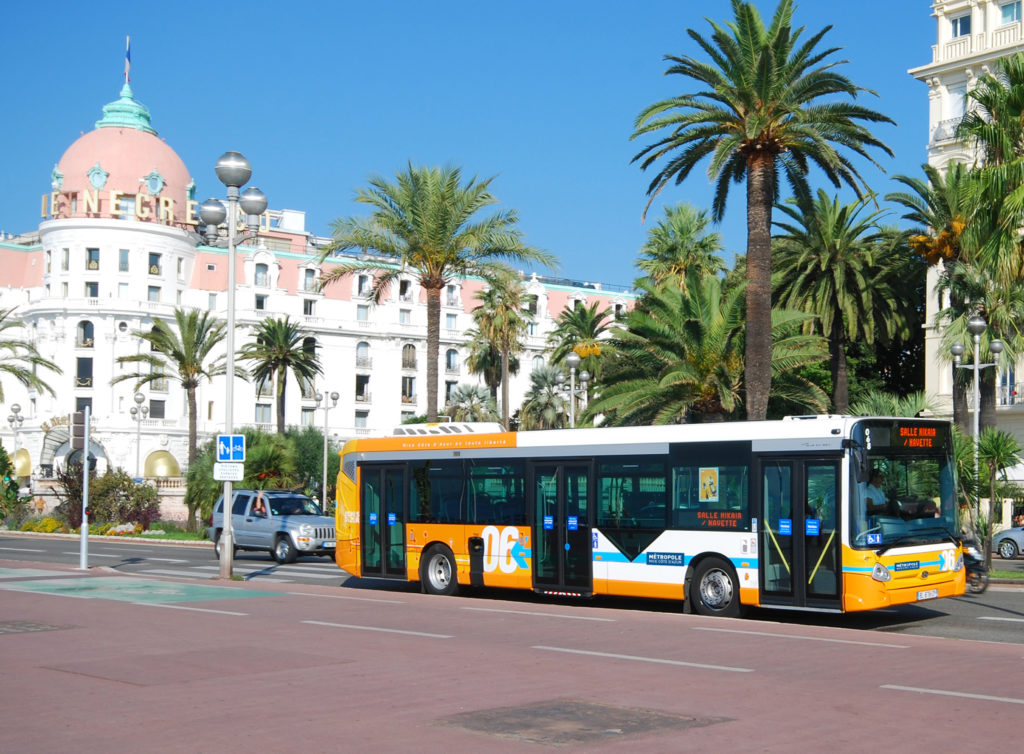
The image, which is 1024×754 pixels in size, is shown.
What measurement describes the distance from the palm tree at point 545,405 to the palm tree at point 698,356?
39236 mm

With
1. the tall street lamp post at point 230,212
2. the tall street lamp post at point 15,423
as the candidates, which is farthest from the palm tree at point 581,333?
the tall street lamp post at point 230,212

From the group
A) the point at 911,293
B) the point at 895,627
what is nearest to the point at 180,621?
the point at 895,627

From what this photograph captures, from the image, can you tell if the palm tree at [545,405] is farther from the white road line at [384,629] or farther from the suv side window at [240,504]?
the white road line at [384,629]

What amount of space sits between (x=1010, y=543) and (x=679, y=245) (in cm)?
2375

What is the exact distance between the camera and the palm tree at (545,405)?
242 ft

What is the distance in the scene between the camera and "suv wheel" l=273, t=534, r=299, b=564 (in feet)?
99.0

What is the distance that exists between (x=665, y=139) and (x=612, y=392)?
8.54 meters

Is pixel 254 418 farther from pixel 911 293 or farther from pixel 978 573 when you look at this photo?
pixel 978 573

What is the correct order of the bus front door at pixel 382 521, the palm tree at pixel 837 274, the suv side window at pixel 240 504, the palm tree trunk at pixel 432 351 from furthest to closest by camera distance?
the palm tree at pixel 837 274
the palm tree trunk at pixel 432 351
the suv side window at pixel 240 504
the bus front door at pixel 382 521

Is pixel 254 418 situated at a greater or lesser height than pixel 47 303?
lesser

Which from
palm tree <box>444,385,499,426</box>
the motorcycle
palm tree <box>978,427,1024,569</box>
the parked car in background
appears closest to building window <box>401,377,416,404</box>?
palm tree <box>444,385,499,426</box>

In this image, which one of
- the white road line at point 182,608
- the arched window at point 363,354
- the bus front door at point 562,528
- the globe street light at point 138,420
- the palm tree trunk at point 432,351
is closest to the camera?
the white road line at point 182,608

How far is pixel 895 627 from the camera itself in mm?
16062

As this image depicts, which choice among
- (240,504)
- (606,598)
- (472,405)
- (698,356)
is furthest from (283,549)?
(472,405)
